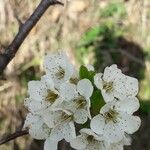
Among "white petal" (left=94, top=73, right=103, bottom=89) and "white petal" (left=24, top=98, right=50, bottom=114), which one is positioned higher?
"white petal" (left=94, top=73, right=103, bottom=89)

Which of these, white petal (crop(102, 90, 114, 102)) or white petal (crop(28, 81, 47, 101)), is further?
white petal (crop(28, 81, 47, 101))

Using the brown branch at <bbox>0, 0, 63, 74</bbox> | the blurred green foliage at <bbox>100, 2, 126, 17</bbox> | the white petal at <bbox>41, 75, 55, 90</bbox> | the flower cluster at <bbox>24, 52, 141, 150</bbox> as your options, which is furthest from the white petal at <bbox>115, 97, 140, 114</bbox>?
the blurred green foliage at <bbox>100, 2, 126, 17</bbox>

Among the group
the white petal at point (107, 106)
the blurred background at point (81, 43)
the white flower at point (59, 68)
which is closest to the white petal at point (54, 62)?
the white flower at point (59, 68)

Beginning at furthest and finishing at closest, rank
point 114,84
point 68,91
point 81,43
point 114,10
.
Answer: point 114,10 < point 81,43 < point 114,84 < point 68,91

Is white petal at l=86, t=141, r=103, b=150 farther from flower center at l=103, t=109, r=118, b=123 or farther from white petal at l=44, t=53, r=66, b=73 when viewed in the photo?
white petal at l=44, t=53, r=66, b=73

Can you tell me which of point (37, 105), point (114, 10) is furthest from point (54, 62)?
point (114, 10)

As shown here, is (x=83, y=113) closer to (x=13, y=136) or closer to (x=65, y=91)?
(x=65, y=91)

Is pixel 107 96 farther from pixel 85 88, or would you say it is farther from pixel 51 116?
pixel 51 116
